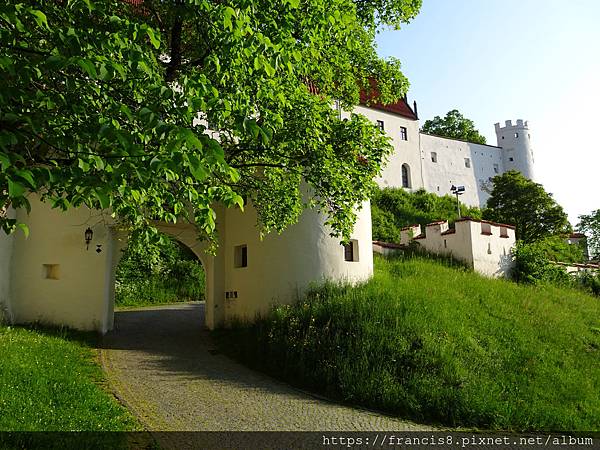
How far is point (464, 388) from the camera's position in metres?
8.30

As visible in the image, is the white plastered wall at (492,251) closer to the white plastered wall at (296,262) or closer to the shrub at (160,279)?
the white plastered wall at (296,262)

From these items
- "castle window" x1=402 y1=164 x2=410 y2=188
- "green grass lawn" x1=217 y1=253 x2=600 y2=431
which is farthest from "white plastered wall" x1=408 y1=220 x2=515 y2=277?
"castle window" x1=402 y1=164 x2=410 y2=188

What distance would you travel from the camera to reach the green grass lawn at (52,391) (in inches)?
230

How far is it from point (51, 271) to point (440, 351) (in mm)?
10714

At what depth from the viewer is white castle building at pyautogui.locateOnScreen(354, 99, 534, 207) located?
44812mm

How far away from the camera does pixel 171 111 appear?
427 cm

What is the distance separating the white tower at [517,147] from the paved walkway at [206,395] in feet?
173

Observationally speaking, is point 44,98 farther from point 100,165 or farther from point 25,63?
point 100,165

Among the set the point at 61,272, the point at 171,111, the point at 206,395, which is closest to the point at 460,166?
the point at 61,272

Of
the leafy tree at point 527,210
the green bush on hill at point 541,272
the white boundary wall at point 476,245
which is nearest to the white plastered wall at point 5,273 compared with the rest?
the white boundary wall at point 476,245

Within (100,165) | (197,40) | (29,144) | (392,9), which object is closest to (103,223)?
(197,40)

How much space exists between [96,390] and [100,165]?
201 inches

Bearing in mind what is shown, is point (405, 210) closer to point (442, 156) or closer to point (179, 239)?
point (442, 156)

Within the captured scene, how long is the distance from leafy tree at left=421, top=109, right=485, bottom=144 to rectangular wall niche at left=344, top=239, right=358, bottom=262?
5007cm
